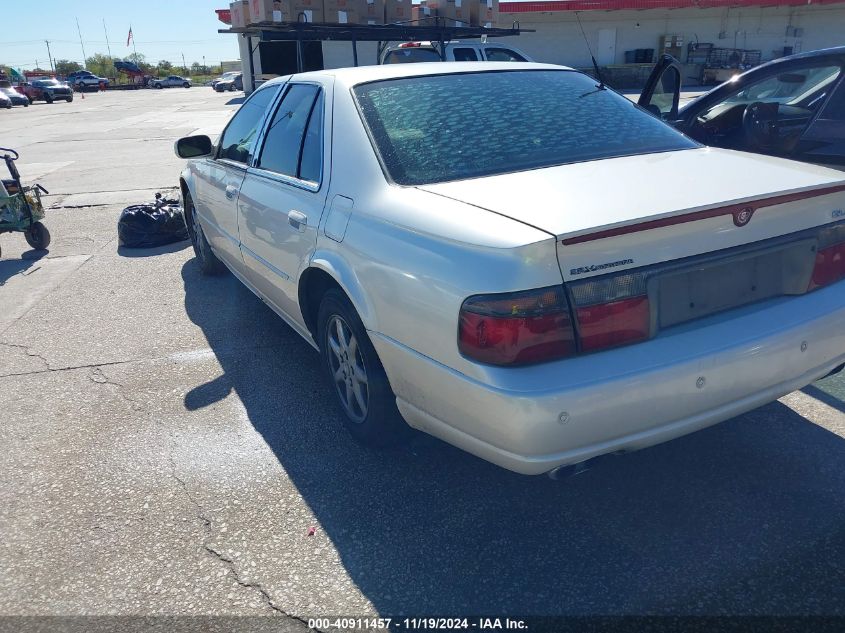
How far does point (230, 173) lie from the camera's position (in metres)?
4.33

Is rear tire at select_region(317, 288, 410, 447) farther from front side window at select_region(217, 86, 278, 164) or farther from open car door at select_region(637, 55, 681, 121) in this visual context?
open car door at select_region(637, 55, 681, 121)

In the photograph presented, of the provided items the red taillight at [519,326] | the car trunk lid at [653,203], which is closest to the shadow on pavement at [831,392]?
the car trunk lid at [653,203]

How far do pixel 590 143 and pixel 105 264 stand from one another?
5.20 meters

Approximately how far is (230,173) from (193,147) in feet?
2.93

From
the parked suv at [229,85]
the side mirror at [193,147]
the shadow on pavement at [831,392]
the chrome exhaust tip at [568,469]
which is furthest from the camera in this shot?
the parked suv at [229,85]

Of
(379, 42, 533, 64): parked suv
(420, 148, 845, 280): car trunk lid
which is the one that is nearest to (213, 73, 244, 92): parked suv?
(379, 42, 533, 64): parked suv

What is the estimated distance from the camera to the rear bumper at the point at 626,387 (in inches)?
84.0

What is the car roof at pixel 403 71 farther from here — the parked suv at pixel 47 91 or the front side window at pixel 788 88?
the parked suv at pixel 47 91

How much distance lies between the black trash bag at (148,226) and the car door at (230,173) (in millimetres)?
2219

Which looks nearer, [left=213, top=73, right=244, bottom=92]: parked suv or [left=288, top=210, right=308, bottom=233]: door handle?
[left=288, top=210, right=308, bottom=233]: door handle

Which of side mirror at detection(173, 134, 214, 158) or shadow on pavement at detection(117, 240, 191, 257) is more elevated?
side mirror at detection(173, 134, 214, 158)

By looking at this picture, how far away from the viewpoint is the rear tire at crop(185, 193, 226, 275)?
5.77 m

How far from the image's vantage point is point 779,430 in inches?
127

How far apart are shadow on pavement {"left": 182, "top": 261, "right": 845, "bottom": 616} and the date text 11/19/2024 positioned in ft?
0.14
